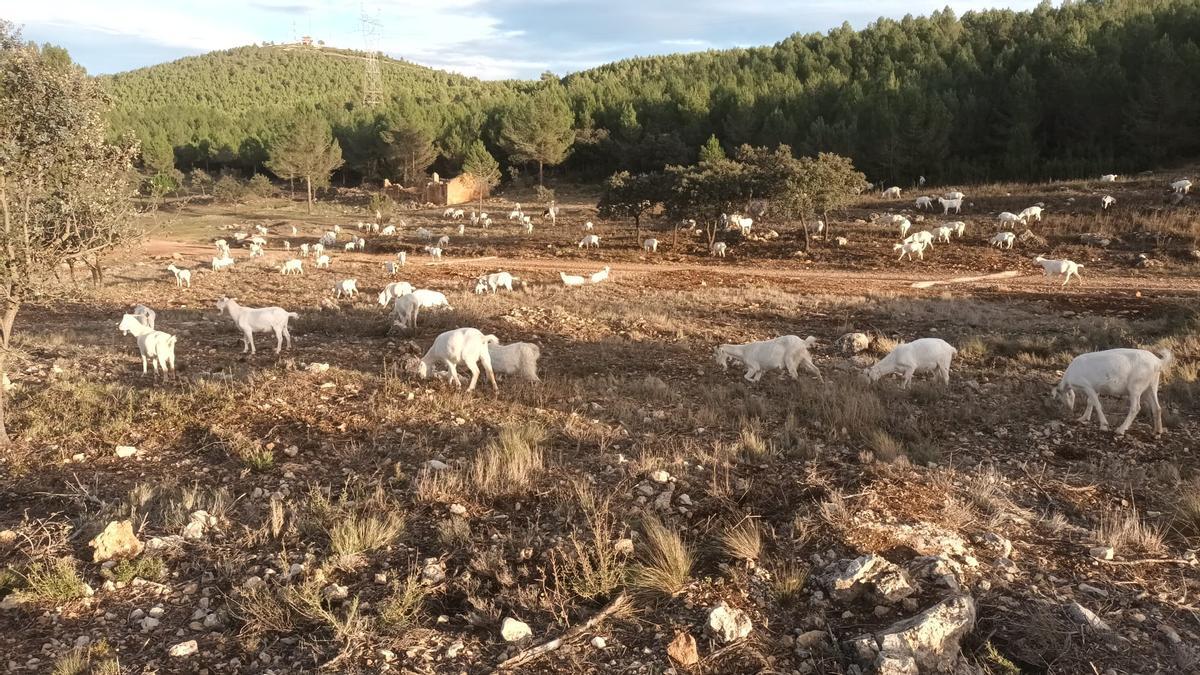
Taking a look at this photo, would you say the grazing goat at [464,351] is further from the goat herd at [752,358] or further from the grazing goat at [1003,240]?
the grazing goat at [1003,240]

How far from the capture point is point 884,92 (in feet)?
195

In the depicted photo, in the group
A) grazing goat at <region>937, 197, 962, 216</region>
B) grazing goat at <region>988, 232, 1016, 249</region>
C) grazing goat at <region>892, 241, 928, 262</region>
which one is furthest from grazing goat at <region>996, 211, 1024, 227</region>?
grazing goat at <region>892, 241, 928, 262</region>

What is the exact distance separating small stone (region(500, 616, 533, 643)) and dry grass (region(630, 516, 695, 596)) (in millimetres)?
788

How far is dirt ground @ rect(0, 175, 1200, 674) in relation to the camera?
432 cm

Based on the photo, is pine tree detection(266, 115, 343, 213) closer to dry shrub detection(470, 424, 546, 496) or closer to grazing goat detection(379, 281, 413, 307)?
grazing goat detection(379, 281, 413, 307)

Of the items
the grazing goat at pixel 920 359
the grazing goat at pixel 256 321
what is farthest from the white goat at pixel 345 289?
the grazing goat at pixel 920 359

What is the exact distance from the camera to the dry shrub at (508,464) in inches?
248

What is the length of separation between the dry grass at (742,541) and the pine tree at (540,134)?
63757 mm

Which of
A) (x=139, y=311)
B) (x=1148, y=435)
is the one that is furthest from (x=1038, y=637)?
(x=139, y=311)

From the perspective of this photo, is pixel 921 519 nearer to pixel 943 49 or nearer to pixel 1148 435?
pixel 1148 435

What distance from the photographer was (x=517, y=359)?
1087cm

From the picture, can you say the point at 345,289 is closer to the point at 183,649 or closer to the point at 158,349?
the point at 158,349

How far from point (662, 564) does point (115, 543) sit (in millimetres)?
4122

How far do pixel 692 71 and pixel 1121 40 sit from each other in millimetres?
48747
